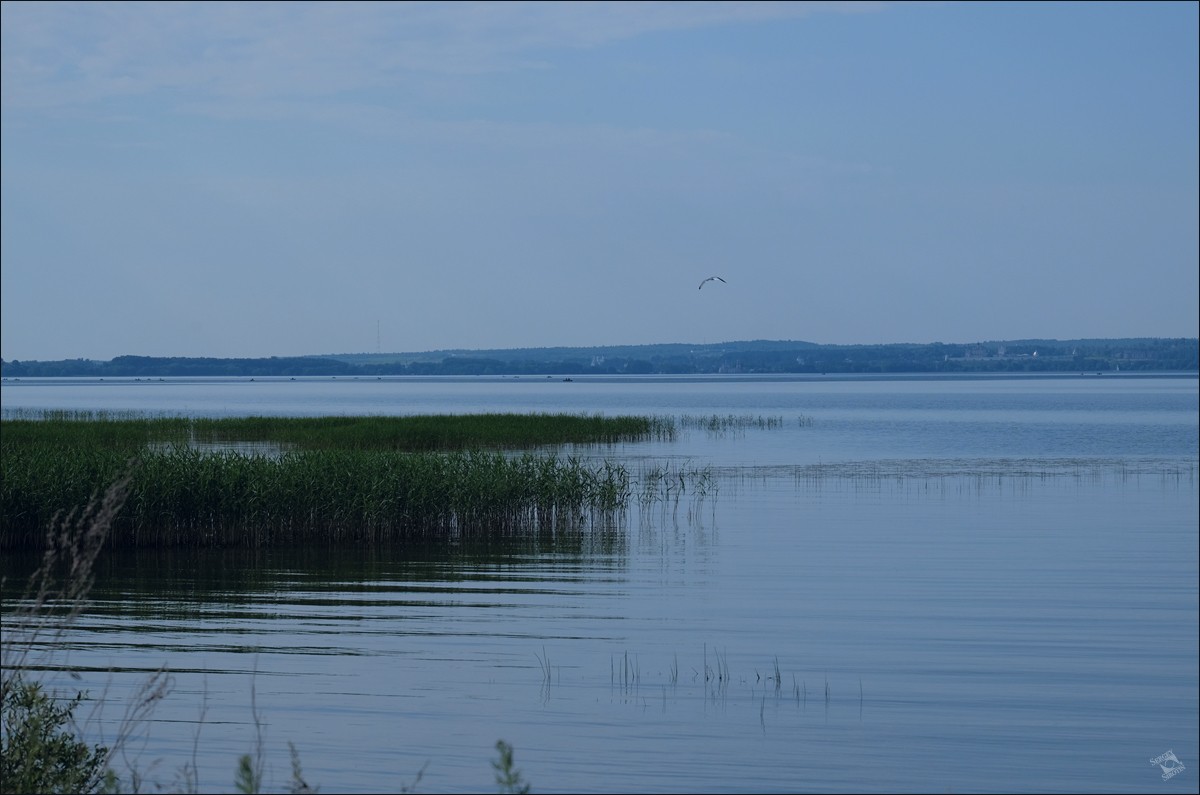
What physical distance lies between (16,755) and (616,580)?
34.4 feet

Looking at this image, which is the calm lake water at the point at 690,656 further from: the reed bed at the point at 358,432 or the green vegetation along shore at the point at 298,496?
the reed bed at the point at 358,432

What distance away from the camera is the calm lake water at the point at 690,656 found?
885cm

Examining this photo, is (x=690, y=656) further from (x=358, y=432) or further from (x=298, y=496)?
(x=358, y=432)

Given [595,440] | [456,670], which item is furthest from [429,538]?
[595,440]

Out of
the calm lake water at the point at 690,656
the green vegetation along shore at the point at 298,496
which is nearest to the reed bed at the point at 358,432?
the green vegetation along shore at the point at 298,496

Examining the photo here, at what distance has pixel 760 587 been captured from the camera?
1605 centimetres

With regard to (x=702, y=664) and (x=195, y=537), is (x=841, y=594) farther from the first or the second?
(x=195, y=537)

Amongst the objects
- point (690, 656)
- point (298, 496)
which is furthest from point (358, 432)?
point (690, 656)

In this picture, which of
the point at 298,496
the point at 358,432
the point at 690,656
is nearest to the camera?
the point at 690,656

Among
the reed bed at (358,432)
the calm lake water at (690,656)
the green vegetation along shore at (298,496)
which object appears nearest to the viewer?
the calm lake water at (690,656)

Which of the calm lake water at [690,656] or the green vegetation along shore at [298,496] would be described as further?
the green vegetation along shore at [298,496]

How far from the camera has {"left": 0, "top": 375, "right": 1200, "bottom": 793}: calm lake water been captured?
8852 mm

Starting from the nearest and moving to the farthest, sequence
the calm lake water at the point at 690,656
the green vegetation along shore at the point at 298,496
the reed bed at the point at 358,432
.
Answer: the calm lake water at the point at 690,656 → the green vegetation along shore at the point at 298,496 → the reed bed at the point at 358,432

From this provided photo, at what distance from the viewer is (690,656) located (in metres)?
12.1
